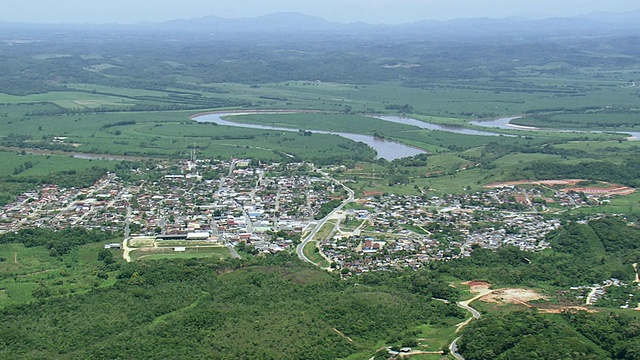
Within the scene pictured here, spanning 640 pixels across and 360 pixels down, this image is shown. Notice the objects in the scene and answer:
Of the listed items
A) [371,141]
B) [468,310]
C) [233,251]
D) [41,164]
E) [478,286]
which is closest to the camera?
[468,310]

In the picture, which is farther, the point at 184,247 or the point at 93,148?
the point at 93,148

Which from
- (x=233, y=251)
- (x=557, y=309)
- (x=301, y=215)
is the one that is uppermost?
(x=557, y=309)

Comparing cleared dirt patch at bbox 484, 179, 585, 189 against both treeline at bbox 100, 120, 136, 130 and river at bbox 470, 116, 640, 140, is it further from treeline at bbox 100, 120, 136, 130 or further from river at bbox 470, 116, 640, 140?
treeline at bbox 100, 120, 136, 130

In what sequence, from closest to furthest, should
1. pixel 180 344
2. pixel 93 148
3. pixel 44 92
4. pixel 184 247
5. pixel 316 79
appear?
pixel 180 344 < pixel 184 247 < pixel 93 148 < pixel 44 92 < pixel 316 79

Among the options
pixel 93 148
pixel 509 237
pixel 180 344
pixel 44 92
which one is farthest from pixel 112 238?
pixel 44 92

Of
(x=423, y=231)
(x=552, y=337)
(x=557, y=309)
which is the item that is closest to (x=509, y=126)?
(x=423, y=231)

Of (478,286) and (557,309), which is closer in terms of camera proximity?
(557,309)

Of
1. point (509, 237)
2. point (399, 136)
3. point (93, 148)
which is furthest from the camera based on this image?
point (399, 136)

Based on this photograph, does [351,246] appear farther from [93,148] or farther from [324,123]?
[324,123]

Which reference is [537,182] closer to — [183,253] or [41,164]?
[183,253]
